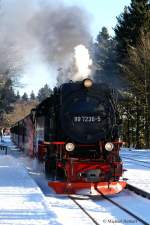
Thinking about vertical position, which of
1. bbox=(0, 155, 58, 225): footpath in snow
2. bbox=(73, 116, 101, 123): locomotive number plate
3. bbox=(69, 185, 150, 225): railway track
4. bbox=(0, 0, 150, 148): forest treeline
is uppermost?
bbox=(0, 0, 150, 148): forest treeline

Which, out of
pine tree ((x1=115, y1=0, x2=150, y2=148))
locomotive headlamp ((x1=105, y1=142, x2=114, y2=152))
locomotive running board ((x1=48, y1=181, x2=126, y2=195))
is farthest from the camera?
pine tree ((x1=115, y1=0, x2=150, y2=148))

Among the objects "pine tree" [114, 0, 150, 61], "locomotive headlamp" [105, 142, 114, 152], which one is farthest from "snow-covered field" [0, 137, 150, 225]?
"pine tree" [114, 0, 150, 61]

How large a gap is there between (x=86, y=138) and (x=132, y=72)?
25.3 metres

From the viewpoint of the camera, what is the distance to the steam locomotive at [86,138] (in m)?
13.5

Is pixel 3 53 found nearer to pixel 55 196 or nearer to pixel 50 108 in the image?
pixel 50 108

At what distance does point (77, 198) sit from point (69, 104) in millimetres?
2649

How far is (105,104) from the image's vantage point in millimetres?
14383

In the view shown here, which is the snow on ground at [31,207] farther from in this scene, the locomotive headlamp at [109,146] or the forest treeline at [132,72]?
the forest treeline at [132,72]

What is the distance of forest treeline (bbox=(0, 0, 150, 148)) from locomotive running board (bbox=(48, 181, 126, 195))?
21.9 metres

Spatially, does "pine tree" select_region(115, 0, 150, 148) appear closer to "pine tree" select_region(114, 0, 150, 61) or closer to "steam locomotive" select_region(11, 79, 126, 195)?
"pine tree" select_region(114, 0, 150, 61)

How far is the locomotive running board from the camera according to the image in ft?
43.3

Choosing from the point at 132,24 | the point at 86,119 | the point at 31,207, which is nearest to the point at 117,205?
the point at 31,207

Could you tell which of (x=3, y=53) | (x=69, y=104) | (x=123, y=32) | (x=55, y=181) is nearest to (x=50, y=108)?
(x=69, y=104)

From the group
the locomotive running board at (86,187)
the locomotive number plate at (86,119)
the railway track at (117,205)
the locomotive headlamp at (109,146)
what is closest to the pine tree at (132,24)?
the locomotive number plate at (86,119)
